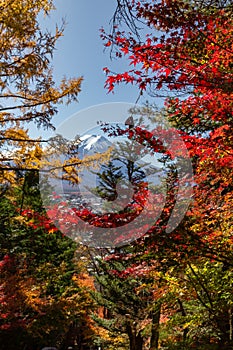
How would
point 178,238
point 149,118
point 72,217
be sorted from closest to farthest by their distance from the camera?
point 178,238 < point 72,217 < point 149,118

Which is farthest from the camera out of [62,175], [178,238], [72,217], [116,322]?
[116,322]

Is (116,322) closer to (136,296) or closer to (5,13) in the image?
(136,296)

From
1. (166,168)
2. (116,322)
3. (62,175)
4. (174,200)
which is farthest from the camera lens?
(116,322)

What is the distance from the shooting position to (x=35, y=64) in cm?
537

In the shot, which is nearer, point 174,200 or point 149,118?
point 174,200

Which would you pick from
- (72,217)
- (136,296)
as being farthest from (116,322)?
(72,217)

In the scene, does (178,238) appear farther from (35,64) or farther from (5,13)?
(5,13)

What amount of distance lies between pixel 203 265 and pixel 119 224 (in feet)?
4.91

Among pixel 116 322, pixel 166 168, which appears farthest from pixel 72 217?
pixel 116 322

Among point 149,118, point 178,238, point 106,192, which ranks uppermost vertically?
point 149,118

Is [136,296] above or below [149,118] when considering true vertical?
below

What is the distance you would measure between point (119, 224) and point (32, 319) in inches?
428

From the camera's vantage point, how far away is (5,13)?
189 inches

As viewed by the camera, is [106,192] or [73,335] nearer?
[106,192]
